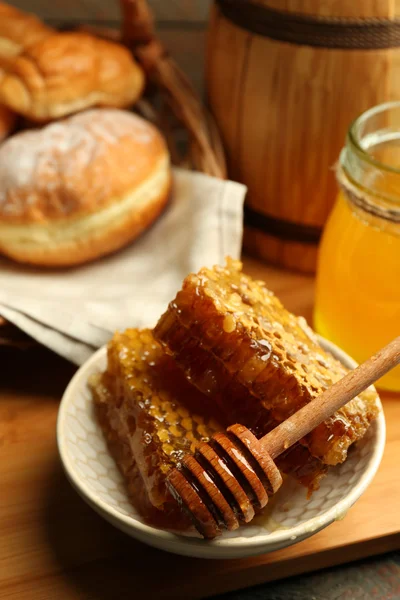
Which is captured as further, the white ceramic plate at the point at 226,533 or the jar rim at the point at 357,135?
the jar rim at the point at 357,135

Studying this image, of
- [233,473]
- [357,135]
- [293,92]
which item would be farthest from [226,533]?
[293,92]

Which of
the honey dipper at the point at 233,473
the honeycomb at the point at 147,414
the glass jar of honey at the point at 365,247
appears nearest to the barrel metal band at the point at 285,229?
the glass jar of honey at the point at 365,247

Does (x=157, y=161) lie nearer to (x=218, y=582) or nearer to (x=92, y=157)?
(x=92, y=157)

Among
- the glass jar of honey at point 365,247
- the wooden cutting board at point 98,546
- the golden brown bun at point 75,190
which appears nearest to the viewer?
the wooden cutting board at point 98,546

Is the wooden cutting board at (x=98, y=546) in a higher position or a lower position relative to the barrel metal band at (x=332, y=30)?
lower

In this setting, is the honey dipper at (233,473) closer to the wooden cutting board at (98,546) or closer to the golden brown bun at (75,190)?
the wooden cutting board at (98,546)

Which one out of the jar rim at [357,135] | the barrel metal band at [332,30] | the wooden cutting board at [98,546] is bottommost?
the wooden cutting board at [98,546]

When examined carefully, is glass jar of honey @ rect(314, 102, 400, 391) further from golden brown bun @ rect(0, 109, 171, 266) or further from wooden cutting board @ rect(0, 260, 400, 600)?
golden brown bun @ rect(0, 109, 171, 266)
